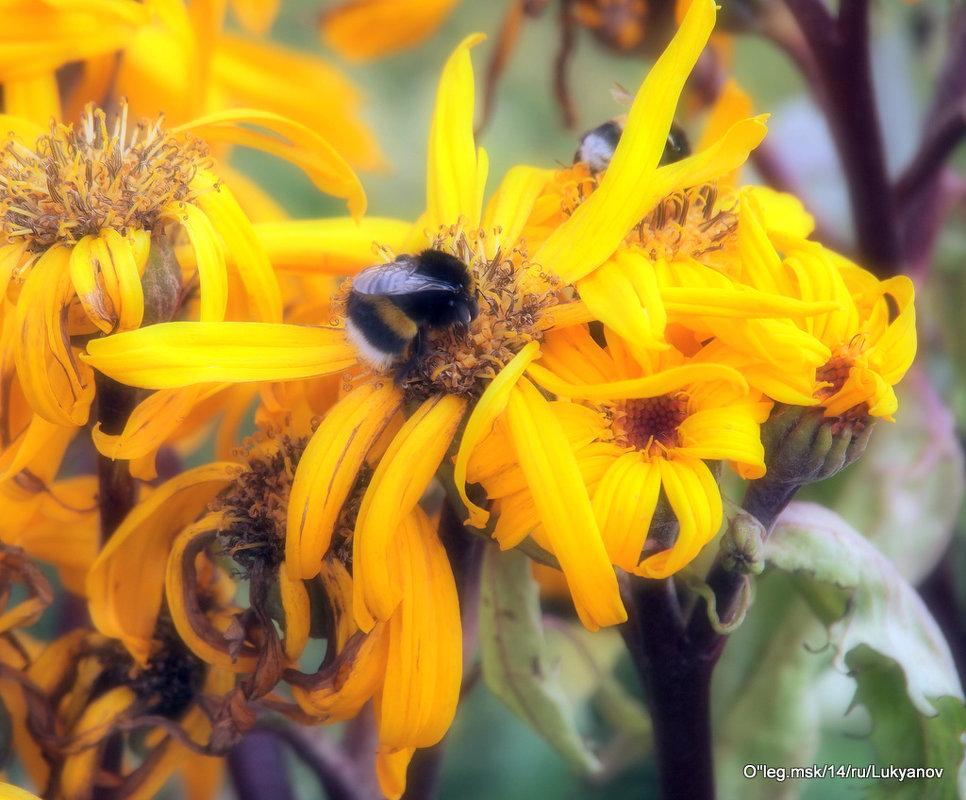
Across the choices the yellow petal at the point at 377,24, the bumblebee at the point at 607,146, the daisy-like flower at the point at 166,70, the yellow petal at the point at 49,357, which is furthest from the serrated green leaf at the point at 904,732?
the yellow petal at the point at 377,24

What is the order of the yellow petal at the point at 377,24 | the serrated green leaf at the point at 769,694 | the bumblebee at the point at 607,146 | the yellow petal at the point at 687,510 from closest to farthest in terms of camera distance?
the yellow petal at the point at 687,510 → the bumblebee at the point at 607,146 → the serrated green leaf at the point at 769,694 → the yellow petal at the point at 377,24

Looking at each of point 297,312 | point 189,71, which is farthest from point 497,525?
point 189,71

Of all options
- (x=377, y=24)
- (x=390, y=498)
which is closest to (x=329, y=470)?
(x=390, y=498)

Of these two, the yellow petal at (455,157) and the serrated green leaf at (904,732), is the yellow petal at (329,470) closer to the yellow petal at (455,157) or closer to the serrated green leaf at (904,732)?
the yellow petal at (455,157)

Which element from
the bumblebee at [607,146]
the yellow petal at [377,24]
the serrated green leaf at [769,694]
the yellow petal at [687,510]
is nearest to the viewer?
the yellow petal at [687,510]

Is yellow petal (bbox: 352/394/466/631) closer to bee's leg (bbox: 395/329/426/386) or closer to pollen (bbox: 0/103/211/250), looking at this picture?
bee's leg (bbox: 395/329/426/386)

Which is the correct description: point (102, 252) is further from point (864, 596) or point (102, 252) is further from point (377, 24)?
point (377, 24)

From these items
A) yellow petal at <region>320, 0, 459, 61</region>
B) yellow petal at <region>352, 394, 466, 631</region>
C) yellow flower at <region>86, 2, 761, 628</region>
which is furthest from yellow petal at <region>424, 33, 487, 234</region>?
yellow petal at <region>320, 0, 459, 61</region>

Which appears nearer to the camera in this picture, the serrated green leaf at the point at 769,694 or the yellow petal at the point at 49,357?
the yellow petal at the point at 49,357
